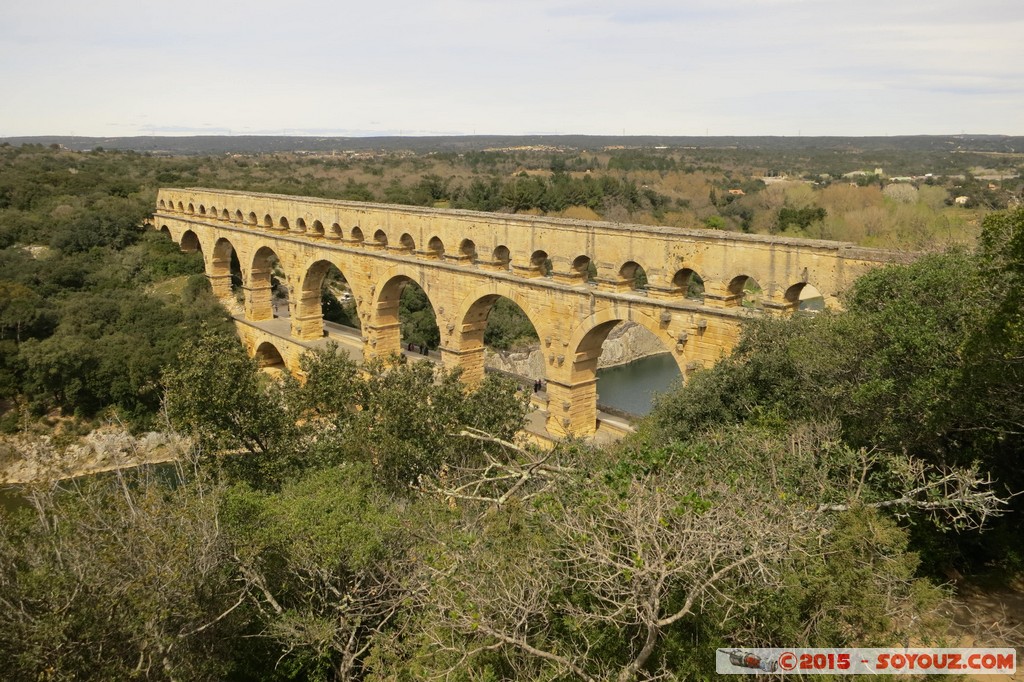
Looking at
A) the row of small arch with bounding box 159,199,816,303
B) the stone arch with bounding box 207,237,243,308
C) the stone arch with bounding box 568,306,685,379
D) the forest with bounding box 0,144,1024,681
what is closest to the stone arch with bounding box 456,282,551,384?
the row of small arch with bounding box 159,199,816,303

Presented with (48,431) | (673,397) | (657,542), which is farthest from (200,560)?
(48,431)

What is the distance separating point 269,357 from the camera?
92.1 feet

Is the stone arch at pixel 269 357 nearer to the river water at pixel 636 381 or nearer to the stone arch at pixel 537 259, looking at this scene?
the river water at pixel 636 381

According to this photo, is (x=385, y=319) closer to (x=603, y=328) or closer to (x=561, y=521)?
(x=603, y=328)

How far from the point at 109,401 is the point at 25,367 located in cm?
275

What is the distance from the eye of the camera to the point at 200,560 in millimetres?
6730

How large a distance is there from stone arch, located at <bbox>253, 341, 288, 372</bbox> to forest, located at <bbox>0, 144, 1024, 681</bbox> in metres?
14.8

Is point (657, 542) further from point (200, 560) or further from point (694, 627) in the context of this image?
point (200, 560)

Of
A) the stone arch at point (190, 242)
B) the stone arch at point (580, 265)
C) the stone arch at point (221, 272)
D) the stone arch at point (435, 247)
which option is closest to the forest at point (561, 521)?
the stone arch at point (580, 265)

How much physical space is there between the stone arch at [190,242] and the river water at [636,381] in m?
20.5

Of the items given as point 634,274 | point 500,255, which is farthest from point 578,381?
point 500,255

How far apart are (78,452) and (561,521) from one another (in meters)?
20.7

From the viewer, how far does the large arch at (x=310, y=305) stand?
24.7 meters

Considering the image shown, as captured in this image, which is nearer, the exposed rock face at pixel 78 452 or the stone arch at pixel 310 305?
the exposed rock face at pixel 78 452
